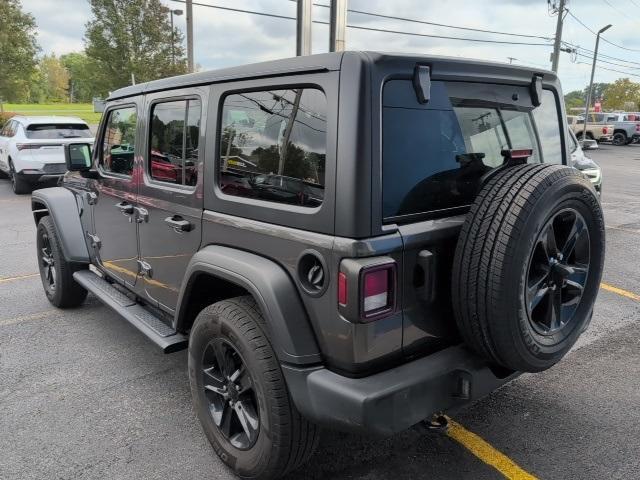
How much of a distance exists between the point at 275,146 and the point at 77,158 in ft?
7.84

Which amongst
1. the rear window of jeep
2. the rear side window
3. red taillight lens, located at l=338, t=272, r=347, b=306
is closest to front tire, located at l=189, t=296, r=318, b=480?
red taillight lens, located at l=338, t=272, r=347, b=306

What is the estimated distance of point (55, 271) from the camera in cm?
457

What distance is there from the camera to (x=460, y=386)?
85.6 inches

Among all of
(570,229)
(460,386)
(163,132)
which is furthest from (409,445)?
(163,132)

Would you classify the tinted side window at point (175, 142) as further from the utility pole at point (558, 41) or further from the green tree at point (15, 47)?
the utility pole at point (558, 41)

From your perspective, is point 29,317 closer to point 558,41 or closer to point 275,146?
point 275,146

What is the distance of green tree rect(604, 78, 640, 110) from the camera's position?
195 feet

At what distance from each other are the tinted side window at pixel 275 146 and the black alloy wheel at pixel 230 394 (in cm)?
76

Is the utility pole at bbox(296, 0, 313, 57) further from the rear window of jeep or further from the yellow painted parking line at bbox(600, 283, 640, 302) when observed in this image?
the rear window of jeep

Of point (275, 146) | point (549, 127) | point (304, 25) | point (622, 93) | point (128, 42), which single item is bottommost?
point (275, 146)

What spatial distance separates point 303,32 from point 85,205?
8.26 metres

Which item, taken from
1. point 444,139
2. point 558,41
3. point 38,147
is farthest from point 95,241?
point 558,41

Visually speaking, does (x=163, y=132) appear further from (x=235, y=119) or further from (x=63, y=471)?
(x=63, y=471)

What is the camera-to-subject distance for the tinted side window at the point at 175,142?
9.23 feet
